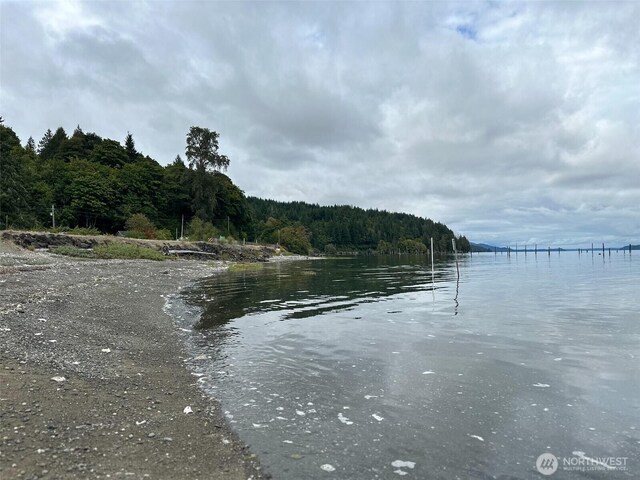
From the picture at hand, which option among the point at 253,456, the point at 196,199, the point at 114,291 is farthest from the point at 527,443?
the point at 196,199

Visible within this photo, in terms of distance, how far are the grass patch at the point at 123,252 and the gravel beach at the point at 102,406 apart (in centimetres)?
3547

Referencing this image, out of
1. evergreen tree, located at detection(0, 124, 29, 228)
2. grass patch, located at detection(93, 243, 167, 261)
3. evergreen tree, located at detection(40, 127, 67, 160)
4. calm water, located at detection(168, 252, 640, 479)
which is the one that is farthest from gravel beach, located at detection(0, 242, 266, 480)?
evergreen tree, located at detection(40, 127, 67, 160)

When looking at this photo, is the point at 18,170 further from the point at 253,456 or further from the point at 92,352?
the point at 253,456

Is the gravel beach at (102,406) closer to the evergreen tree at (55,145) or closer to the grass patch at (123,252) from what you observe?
the grass patch at (123,252)

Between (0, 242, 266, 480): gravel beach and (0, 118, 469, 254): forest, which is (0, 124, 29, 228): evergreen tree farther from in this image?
(0, 242, 266, 480): gravel beach

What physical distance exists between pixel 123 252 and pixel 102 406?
1847 inches

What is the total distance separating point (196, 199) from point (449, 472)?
106304 millimetres

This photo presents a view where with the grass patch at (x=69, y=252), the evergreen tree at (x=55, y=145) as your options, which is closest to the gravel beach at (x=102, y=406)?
the grass patch at (x=69, y=252)

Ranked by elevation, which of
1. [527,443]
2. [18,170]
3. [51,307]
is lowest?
[527,443]

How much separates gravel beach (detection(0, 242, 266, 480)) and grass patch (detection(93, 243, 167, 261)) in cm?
3547

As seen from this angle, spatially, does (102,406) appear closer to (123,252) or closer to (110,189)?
(123,252)

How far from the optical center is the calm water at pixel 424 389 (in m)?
5.53

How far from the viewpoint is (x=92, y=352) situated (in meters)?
9.42

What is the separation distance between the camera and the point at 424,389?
8273 millimetres
